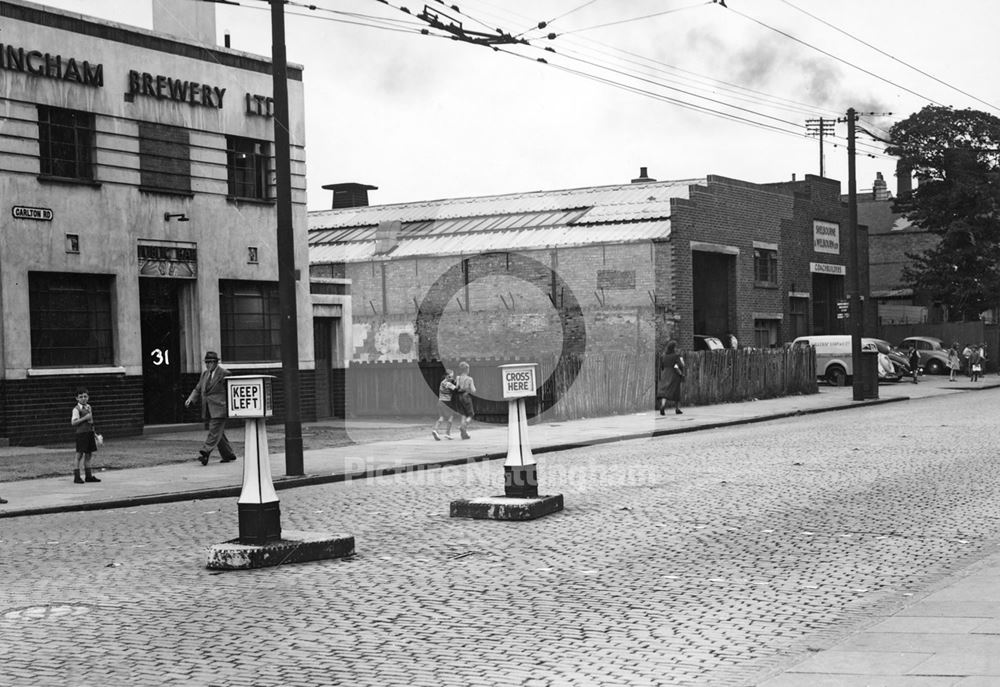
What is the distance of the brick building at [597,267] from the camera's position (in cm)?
4078

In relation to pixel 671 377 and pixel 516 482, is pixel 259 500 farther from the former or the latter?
pixel 671 377

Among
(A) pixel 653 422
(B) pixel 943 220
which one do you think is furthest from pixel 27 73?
(B) pixel 943 220

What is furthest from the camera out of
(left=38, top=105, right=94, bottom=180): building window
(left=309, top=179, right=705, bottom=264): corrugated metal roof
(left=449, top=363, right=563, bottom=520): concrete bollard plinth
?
(left=309, top=179, right=705, bottom=264): corrugated metal roof

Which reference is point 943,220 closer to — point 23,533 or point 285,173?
point 285,173

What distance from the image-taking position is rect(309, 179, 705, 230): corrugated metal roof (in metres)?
43.9

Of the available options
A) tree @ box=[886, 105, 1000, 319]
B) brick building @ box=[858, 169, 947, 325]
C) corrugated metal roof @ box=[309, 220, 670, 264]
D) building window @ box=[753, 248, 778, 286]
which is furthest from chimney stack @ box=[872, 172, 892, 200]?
corrugated metal roof @ box=[309, 220, 670, 264]

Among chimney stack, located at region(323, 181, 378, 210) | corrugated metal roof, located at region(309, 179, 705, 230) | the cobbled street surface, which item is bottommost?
the cobbled street surface

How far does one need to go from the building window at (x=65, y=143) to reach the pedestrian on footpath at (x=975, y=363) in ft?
116

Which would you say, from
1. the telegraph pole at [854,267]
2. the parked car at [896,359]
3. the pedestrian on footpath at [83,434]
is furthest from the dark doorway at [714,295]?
the pedestrian on footpath at [83,434]

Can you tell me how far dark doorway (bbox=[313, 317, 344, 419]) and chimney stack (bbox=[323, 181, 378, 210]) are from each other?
100 ft

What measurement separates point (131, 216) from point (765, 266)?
28423mm

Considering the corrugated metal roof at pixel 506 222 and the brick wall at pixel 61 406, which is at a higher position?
the corrugated metal roof at pixel 506 222

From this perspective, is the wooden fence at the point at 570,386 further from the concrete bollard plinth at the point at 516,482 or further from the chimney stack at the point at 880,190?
the chimney stack at the point at 880,190

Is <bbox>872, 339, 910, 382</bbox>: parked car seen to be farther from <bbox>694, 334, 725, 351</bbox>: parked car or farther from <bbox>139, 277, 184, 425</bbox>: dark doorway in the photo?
<bbox>139, 277, 184, 425</bbox>: dark doorway
